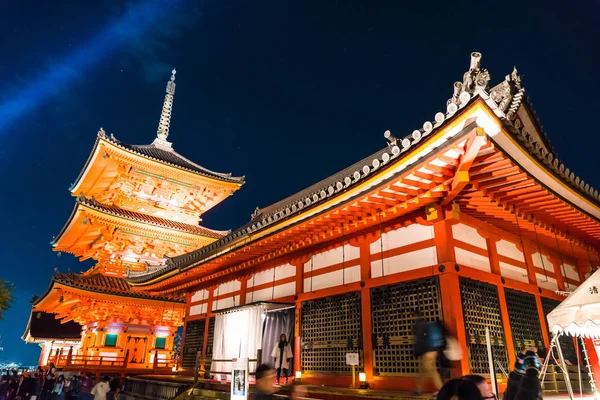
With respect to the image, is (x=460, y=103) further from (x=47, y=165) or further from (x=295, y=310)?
(x=47, y=165)

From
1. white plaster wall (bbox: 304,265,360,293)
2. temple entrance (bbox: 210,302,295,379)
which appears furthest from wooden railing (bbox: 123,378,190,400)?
white plaster wall (bbox: 304,265,360,293)

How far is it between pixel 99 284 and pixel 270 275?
12525mm

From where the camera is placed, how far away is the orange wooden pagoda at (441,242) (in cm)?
628

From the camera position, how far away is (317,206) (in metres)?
8.50

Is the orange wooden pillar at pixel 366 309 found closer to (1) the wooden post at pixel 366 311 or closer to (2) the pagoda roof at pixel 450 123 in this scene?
(1) the wooden post at pixel 366 311

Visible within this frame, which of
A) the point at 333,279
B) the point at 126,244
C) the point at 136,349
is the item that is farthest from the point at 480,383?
the point at 126,244

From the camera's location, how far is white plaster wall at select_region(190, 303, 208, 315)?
15.2m

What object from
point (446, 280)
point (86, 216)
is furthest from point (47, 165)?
point (446, 280)

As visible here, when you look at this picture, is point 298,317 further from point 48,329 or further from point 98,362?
point 48,329

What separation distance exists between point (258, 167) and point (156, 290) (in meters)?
82.3

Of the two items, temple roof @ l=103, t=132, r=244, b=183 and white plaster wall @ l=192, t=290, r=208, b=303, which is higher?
temple roof @ l=103, t=132, r=244, b=183

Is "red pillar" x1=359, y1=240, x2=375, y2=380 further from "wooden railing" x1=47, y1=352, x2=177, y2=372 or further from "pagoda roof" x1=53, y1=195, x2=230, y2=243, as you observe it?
"pagoda roof" x1=53, y1=195, x2=230, y2=243

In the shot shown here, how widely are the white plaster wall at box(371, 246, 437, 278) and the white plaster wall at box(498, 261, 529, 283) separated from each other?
220 centimetres

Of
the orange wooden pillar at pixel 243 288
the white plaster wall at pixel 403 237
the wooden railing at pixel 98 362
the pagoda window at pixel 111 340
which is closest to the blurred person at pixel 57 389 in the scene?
the wooden railing at pixel 98 362
